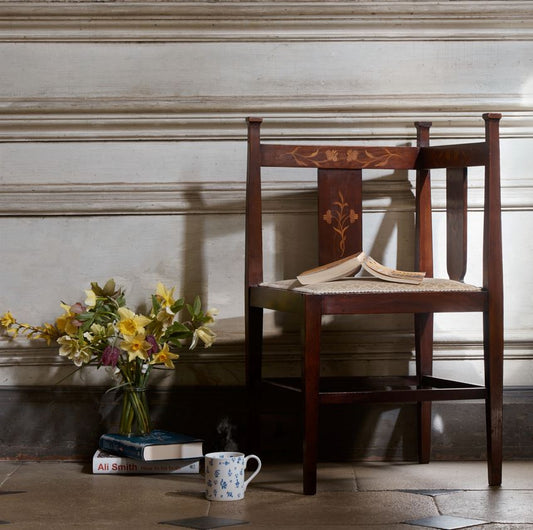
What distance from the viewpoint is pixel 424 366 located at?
8.12 ft

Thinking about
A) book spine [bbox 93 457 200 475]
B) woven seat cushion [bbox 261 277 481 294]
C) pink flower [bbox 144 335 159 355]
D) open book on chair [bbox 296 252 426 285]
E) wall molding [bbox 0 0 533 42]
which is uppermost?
wall molding [bbox 0 0 533 42]

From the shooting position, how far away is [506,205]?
8.47 ft

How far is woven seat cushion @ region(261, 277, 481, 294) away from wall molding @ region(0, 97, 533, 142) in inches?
24.5

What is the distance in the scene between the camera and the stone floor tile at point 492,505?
1.83 metres

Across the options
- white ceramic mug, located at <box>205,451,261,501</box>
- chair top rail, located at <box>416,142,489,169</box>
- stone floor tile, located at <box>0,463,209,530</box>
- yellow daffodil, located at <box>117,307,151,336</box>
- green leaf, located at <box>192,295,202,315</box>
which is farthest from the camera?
green leaf, located at <box>192,295,202,315</box>

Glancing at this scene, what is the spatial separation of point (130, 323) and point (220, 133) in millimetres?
630

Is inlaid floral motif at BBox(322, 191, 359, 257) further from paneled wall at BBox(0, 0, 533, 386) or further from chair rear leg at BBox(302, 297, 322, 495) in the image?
chair rear leg at BBox(302, 297, 322, 495)

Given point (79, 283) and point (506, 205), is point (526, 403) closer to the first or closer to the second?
point (506, 205)

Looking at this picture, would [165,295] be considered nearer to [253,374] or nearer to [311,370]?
[253,374]

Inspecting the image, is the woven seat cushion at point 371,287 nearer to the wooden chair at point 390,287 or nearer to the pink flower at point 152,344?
the wooden chair at point 390,287

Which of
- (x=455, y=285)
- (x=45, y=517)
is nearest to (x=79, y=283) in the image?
(x=45, y=517)

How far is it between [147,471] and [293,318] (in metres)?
0.60

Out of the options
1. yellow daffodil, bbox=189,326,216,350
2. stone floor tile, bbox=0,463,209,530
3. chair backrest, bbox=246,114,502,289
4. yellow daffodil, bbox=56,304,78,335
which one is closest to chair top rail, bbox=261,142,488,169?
chair backrest, bbox=246,114,502,289

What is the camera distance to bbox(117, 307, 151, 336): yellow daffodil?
90.7 inches
